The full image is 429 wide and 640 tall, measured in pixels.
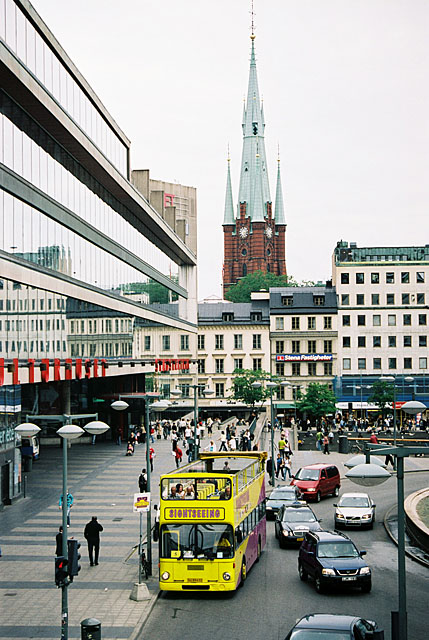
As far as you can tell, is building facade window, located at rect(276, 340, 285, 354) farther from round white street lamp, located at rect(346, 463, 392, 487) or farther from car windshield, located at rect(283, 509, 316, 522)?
round white street lamp, located at rect(346, 463, 392, 487)

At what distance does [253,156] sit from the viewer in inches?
6905

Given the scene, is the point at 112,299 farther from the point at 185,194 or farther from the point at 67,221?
the point at 185,194

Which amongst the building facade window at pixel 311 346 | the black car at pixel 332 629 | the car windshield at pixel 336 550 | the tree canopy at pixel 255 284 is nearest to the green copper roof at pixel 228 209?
the tree canopy at pixel 255 284

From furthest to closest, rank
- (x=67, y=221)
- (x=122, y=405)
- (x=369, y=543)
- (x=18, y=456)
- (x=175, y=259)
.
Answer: (x=175, y=259) → (x=67, y=221) → (x=18, y=456) → (x=369, y=543) → (x=122, y=405)

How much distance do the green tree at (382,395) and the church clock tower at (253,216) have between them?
90442mm

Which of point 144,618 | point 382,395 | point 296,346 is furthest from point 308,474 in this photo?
point 296,346

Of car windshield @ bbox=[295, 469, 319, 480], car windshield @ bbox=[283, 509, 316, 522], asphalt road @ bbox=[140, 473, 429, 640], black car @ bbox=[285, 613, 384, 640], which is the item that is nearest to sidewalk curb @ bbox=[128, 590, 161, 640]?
asphalt road @ bbox=[140, 473, 429, 640]

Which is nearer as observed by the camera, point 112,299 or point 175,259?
point 112,299

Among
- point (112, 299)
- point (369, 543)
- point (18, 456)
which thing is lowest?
point (369, 543)

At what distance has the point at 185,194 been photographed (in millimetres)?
87812

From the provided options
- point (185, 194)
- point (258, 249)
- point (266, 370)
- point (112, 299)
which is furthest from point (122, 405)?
point (258, 249)

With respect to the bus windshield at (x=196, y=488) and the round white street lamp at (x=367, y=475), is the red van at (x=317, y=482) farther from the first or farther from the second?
the round white street lamp at (x=367, y=475)

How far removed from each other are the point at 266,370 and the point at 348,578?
76.5 m

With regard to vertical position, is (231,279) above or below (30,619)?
above
